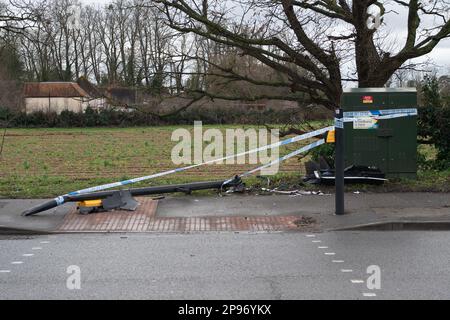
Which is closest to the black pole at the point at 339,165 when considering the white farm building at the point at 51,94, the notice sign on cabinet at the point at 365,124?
the notice sign on cabinet at the point at 365,124

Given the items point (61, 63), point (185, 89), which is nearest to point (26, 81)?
point (61, 63)

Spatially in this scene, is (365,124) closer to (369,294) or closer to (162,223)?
(162,223)

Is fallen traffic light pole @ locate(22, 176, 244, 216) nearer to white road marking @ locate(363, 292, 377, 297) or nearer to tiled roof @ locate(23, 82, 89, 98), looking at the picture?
white road marking @ locate(363, 292, 377, 297)

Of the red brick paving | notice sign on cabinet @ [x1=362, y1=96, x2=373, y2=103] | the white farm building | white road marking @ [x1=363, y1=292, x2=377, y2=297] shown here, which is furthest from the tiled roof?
white road marking @ [x1=363, y1=292, x2=377, y2=297]

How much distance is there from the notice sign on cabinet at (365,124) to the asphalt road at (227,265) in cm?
340

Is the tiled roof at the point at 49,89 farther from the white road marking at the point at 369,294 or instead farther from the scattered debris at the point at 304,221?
the white road marking at the point at 369,294

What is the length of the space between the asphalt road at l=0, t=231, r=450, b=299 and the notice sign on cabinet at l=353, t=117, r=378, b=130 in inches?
134

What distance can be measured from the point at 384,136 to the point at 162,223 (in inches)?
193

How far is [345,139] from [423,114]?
2.18m

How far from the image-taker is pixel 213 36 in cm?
1307

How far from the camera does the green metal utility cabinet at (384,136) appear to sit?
11.7 m

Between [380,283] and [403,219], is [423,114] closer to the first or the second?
[403,219]

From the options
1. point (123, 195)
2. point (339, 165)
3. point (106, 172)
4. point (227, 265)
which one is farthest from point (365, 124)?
point (106, 172)

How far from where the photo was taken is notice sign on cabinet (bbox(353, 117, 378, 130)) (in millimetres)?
11742
